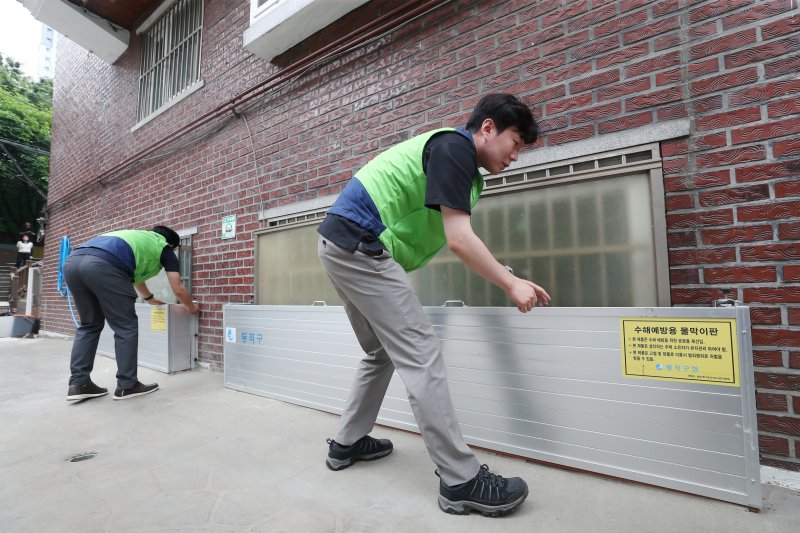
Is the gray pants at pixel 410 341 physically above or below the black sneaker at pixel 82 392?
above

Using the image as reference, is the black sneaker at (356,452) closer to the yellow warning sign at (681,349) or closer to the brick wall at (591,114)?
the yellow warning sign at (681,349)

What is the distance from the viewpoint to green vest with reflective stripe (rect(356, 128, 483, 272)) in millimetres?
1476

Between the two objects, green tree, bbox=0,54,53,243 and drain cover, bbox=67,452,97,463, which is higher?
green tree, bbox=0,54,53,243

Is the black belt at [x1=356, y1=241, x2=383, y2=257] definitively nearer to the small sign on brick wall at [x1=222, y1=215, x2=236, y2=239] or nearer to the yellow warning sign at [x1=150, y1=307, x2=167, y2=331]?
the small sign on brick wall at [x1=222, y1=215, x2=236, y2=239]

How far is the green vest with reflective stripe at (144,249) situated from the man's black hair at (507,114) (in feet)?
9.54

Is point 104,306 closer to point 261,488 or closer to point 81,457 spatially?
point 81,457

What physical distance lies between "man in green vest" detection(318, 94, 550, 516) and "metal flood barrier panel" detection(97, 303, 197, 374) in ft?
8.97

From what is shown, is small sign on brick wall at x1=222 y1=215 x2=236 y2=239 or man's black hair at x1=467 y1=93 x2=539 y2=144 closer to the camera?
man's black hair at x1=467 y1=93 x2=539 y2=144

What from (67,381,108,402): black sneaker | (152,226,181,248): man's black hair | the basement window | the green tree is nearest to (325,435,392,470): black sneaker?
the basement window

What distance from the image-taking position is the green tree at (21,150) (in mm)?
14781

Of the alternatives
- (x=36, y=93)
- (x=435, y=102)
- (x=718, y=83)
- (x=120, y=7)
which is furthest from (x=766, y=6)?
(x=36, y=93)

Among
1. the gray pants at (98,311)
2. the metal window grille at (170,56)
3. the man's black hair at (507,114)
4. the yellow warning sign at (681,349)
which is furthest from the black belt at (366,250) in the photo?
the metal window grille at (170,56)

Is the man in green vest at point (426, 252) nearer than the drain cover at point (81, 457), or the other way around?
the man in green vest at point (426, 252)

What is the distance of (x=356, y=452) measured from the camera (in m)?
1.73
